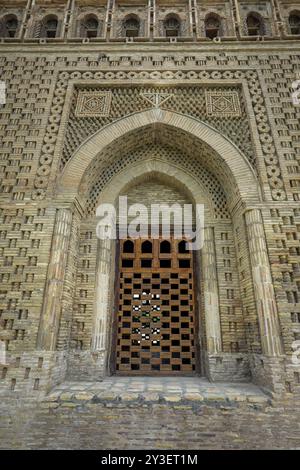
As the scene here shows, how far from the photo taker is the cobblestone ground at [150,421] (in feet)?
11.8

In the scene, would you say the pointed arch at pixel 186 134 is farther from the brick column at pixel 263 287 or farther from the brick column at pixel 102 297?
the brick column at pixel 102 297

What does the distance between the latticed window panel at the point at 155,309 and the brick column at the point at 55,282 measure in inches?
58.1

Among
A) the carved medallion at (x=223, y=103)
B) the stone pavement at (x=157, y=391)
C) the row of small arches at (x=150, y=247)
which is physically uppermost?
the carved medallion at (x=223, y=103)

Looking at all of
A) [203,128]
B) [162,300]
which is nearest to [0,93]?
[203,128]

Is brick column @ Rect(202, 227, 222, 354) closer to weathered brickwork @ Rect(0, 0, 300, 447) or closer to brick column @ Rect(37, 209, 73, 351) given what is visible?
weathered brickwork @ Rect(0, 0, 300, 447)

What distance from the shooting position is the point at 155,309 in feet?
18.4

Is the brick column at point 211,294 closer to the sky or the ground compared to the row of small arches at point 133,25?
closer to the ground

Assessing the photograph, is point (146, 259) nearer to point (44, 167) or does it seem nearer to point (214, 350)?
point (214, 350)

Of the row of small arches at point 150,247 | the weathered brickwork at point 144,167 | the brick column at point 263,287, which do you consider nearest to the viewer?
the brick column at point 263,287

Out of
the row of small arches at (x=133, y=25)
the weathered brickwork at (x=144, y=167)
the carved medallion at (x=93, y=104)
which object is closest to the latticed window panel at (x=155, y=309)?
the weathered brickwork at (x=144, y=167)

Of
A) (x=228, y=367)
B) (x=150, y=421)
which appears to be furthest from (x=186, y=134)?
(x=150, y=421)

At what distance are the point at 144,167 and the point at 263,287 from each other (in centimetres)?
350

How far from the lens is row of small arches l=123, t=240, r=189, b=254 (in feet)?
19.9
